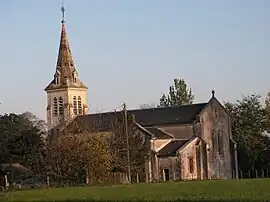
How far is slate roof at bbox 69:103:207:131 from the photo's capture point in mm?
81750

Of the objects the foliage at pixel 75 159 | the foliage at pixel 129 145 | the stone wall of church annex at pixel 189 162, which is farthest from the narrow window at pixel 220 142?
the foliage at pixel 75 159

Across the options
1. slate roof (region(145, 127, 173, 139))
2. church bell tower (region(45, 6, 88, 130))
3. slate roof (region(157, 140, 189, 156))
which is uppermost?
church bell tower (region(45, 6, 88, 130))

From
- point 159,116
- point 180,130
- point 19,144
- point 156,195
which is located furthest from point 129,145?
point 156,195

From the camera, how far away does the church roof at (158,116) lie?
81750 millimetres

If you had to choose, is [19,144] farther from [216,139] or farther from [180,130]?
[216,139]

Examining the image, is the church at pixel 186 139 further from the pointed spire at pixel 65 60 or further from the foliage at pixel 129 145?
the pointed spire at pixel 65 60

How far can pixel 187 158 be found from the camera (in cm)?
7675

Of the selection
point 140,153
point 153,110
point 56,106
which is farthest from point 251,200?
point 56,106

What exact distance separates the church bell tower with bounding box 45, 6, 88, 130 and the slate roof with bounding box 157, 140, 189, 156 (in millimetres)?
25125

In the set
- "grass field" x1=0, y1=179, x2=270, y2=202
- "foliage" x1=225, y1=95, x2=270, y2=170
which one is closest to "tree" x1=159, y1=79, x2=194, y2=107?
"foliage" x1=225, y1=95, x2=270, y2=170

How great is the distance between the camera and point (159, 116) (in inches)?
3310

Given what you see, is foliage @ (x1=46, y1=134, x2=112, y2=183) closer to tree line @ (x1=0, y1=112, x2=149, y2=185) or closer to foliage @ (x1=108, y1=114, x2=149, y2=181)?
tree line @ (x1=0, y1=112, x2=149, y2=185)

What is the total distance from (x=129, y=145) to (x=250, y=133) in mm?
28342

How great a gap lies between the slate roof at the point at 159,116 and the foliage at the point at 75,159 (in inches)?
635
